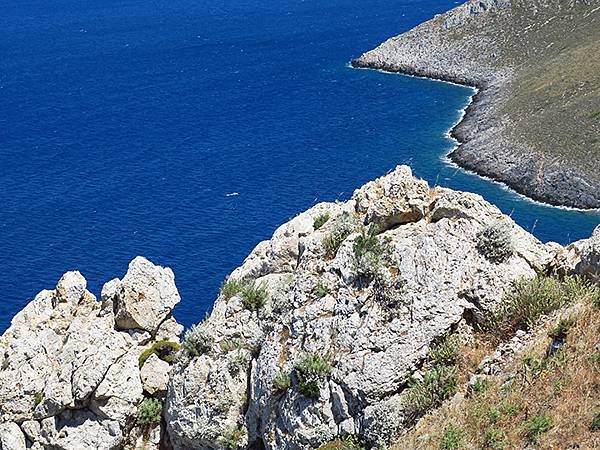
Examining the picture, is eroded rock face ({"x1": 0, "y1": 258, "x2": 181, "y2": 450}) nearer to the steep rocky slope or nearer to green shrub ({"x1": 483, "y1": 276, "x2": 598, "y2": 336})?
green shrub ({"x1": 483, "y1": 276, "x2": 598, "y2": 336})

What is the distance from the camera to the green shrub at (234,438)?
2602cm

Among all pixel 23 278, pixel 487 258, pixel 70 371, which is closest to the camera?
pixel 487 258

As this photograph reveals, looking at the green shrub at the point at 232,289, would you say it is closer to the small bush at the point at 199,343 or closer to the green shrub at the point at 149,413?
the small bush at the point at 199,343

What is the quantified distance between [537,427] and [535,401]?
1.11 m

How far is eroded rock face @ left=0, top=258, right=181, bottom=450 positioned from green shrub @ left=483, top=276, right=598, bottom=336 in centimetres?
1433

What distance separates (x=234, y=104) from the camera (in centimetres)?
15962

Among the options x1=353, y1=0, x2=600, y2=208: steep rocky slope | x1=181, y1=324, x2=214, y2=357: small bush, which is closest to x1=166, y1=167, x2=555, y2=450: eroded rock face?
x1=181, y1=324, x2=214, y2=357: small bush

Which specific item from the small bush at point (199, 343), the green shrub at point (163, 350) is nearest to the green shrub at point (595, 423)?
the small bush at point (199, 343)

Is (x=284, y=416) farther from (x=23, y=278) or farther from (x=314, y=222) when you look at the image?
(x=23, y=278)

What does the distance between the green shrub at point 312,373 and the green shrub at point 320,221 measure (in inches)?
305

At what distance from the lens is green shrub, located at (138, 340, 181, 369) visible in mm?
32344

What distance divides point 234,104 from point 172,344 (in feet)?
426

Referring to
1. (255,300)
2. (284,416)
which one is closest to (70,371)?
(255,300)

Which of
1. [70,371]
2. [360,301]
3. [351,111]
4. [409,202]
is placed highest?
[409,202]
